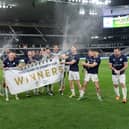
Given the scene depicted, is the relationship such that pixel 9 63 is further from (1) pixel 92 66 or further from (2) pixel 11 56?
(1) pixel 92 66

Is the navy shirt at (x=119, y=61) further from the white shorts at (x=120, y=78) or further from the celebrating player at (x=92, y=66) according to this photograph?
the celebrating player at (x=92, y=66)

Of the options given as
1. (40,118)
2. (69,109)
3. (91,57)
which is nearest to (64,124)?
(40,118)

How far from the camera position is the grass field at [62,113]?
1023cm

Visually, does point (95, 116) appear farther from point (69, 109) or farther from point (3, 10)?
point (3, 10)

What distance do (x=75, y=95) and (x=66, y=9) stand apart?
144 ft

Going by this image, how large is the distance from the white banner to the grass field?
543 mm

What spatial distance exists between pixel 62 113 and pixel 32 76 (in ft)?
12.0

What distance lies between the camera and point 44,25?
57750 millimetres

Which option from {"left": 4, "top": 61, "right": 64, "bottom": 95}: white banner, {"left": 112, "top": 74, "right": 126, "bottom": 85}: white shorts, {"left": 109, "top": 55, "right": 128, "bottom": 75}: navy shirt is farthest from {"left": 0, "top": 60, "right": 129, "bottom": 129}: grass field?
{"left": 109, "top": 55, "right": 128, "bottom": 75}: navy shirt

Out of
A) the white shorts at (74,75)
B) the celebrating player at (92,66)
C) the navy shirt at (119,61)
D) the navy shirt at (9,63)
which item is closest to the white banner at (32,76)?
the navy shirt at (9,63)

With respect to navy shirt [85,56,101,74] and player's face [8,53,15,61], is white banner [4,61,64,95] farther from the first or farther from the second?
navy shirt [85,56,101,74]

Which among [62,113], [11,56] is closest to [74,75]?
[11,56]

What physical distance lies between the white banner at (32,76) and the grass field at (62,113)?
543 mm

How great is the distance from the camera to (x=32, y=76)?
1502 cm
